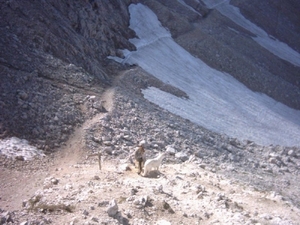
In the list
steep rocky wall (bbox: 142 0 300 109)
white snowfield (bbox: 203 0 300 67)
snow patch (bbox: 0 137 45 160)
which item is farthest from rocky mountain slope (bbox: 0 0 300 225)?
white snowfield (bbox: 203 0 300 67)

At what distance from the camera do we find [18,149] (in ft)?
48.9

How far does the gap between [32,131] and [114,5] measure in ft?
76.1

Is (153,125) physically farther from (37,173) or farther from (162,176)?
(37,173)

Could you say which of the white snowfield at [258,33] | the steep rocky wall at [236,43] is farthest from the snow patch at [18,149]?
the white snowfield at [258,33]

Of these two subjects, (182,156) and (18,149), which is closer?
(18,149)

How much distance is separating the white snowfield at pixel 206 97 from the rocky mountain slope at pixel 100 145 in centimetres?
151

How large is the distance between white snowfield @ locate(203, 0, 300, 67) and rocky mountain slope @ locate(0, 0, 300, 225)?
2049 cm

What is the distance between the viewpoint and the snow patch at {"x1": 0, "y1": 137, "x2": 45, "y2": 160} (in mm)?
14459

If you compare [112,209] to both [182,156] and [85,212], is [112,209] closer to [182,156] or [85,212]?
[85,212]

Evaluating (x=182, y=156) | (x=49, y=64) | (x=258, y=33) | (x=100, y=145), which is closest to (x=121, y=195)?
(x=100, y=145)

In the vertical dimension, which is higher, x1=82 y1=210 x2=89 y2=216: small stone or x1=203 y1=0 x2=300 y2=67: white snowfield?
x1=203 y1=0 x2=300 y2=67: white snowfield

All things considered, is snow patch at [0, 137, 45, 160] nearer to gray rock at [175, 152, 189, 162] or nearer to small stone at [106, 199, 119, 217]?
small stone at [106, 199, 119, 217]

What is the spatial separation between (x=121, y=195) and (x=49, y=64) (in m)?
11.8

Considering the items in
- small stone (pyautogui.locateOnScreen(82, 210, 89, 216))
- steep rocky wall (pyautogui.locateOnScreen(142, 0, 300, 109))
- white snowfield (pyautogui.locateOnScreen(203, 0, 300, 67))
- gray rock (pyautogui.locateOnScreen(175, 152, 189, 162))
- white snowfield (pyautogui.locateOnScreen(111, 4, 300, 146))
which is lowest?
small stone (pyautogui.locateOnScreen(82, 210, 89, 216))
